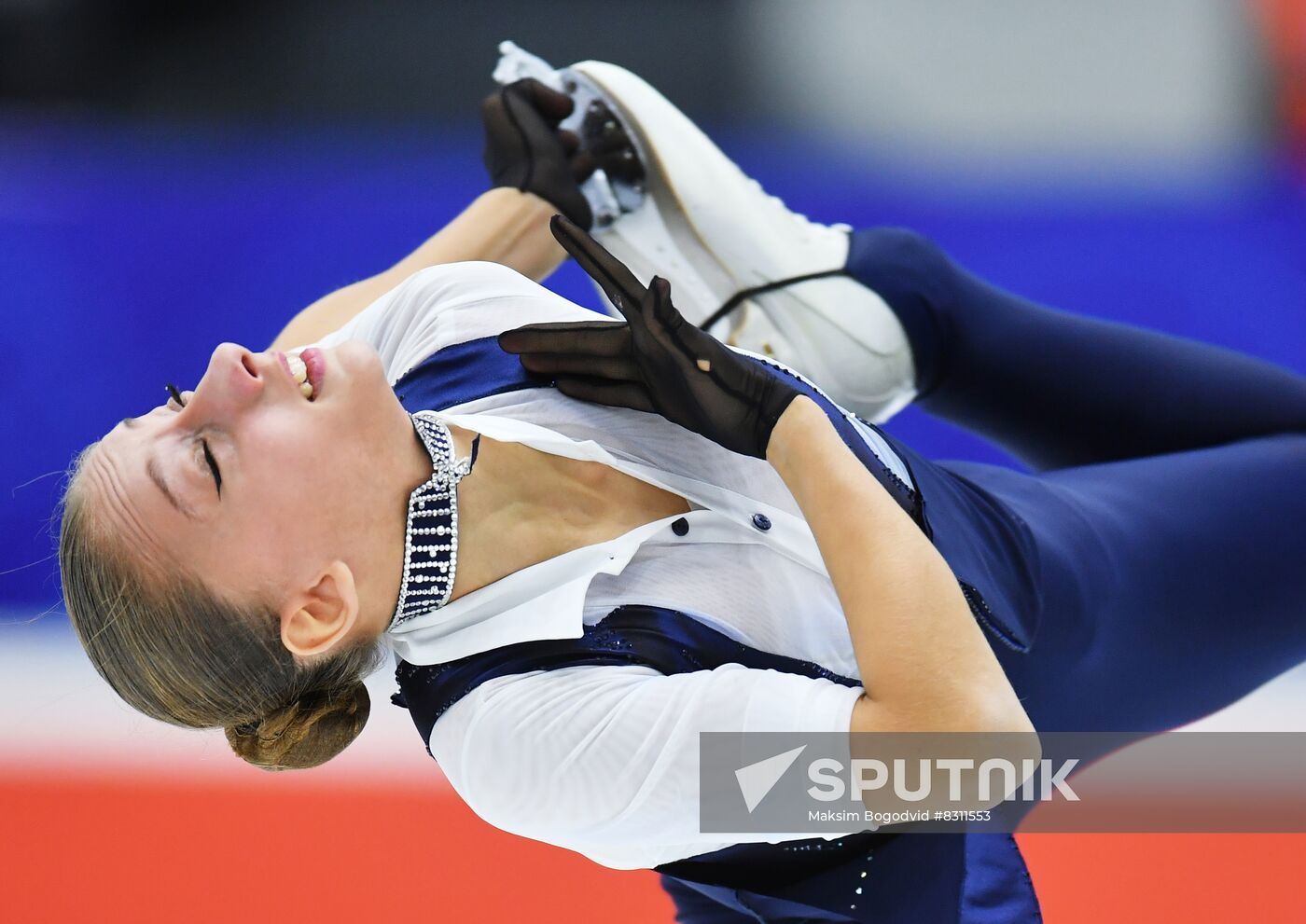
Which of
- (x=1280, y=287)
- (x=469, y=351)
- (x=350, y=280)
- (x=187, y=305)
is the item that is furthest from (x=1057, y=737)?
(x=187, y=305)

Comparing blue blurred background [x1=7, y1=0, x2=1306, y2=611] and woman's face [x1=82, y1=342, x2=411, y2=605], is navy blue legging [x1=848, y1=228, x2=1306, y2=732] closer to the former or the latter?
woman's face [x1=82, y1=342, x2=411, y2=605]

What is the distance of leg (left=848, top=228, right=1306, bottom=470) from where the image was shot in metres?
1.67

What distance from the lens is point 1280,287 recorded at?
8.45 ft

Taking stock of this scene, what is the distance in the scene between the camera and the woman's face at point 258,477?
1.13m

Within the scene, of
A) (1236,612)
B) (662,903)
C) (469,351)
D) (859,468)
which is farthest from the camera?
(662,903)

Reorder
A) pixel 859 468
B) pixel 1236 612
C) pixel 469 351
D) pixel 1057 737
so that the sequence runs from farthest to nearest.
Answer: pixel 1236 612
pixel 1057 737
pixel 469 351
pixel 859 468

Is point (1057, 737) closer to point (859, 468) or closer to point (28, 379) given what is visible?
point (859, 468)

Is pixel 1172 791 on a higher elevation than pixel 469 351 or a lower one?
lower

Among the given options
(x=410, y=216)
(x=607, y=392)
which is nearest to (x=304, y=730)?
(x=607, y=392)

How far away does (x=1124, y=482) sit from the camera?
1.63 metres

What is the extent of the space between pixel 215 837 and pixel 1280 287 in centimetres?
209

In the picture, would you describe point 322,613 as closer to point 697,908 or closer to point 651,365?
point 651,365

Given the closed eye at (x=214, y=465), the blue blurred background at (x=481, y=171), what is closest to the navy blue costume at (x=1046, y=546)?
the closed eye at (x=214, y=465)

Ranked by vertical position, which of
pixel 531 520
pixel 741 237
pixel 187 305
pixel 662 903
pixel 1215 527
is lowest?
pixel 662 903
